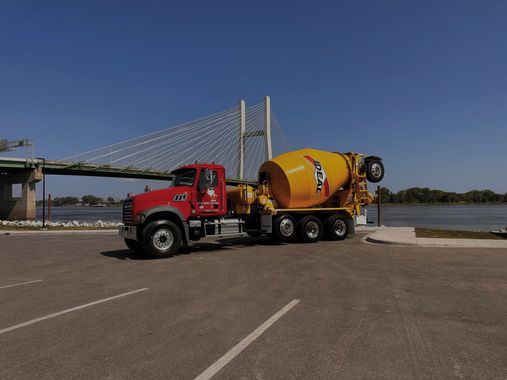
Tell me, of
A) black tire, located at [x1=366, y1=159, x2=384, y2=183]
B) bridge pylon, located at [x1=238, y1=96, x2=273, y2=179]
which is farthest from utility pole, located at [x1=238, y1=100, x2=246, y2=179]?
black tire, located at [x1=366, y1=159, x2=384, y2=183]

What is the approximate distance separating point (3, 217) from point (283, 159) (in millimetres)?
46213

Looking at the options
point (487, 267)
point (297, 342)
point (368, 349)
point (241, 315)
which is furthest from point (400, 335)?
point (487, 267)

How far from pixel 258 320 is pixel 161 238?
7.71 m

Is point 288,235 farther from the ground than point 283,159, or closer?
closer

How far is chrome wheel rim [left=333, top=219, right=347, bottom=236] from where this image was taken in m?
17.5

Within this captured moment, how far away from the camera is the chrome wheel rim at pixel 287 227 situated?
1627 centimetres

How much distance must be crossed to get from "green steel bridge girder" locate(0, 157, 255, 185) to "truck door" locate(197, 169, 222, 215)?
30612 mm

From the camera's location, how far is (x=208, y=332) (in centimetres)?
511

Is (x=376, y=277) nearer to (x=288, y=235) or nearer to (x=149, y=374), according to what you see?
(x=149, y=374)

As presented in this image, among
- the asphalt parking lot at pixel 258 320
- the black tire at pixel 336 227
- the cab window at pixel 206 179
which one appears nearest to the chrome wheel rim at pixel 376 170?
the black tire at pixel 336 227

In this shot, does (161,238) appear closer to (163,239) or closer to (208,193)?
(163,239)

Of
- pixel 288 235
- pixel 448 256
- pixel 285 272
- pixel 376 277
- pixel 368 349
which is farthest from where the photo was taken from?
pixel 288 235

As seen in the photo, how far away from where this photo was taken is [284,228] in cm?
1631

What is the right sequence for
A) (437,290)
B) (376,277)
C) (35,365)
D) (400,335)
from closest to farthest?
(35,365) → (400,335) → (437,290) → (376,277)
